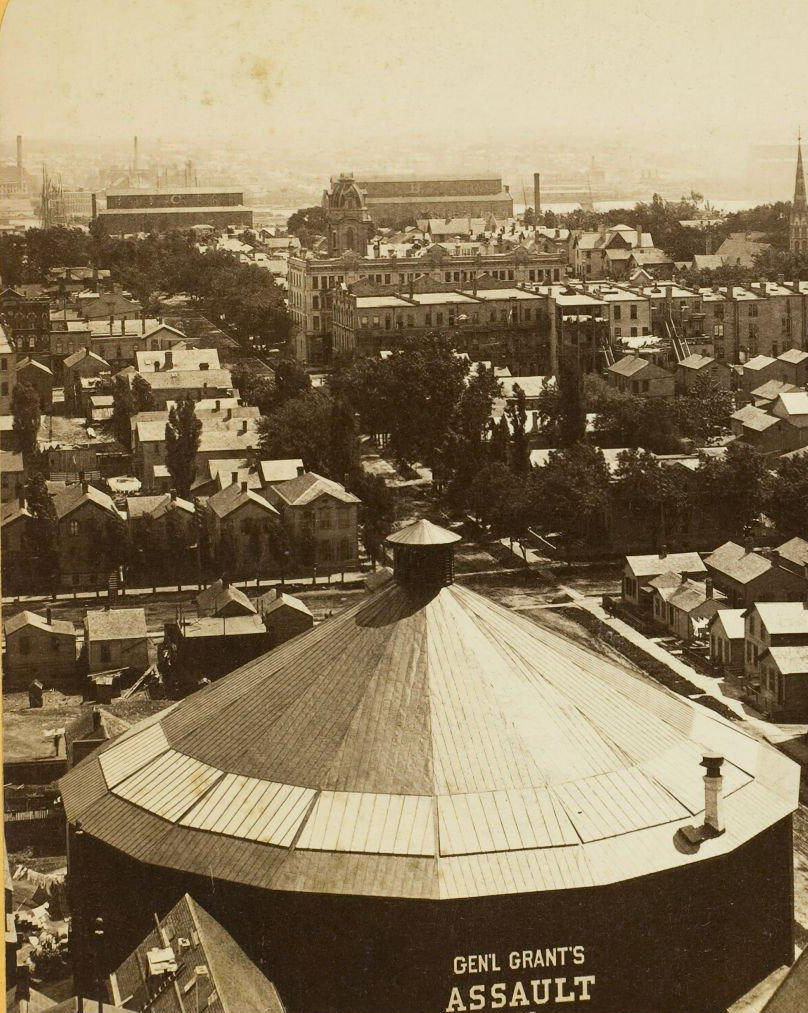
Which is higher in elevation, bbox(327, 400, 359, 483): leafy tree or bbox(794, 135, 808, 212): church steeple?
bbox(794, 135, 808, 212): church steeple

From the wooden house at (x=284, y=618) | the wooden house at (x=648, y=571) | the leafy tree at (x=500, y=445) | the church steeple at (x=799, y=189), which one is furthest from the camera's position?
the church steeple at (x=799, y=189)

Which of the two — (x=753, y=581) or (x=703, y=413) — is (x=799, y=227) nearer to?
(x=703, y=413)

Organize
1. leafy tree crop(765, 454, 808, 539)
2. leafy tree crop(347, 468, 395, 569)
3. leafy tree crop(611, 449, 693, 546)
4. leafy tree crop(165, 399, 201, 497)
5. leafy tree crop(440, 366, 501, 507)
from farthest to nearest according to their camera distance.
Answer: leafy tree crop(440, 366, 501, 507) → leafy tree crop(165, 399, 201, 497) → leafy tree crop(611, 449, 693, 546) → leafy tree crop(765, 454, 808, 539) → leafy tree crop(347, 468, 395, 569)

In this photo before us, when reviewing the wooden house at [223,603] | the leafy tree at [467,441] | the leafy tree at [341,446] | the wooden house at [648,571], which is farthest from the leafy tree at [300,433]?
the wooden house at [648,571]

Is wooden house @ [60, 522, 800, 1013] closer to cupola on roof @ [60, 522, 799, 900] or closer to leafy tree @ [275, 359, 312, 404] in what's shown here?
cupola on roof @ [60, 522, 799, 900]

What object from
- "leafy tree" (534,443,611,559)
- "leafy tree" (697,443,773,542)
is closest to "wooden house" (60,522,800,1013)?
"leafy tree" (534,443,611,559)

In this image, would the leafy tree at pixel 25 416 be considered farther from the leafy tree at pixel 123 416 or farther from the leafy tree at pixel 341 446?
the leafy tree at pixel 341 446

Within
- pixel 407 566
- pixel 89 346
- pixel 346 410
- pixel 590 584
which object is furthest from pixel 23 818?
pixel 89 346

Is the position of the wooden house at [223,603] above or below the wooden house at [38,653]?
above
